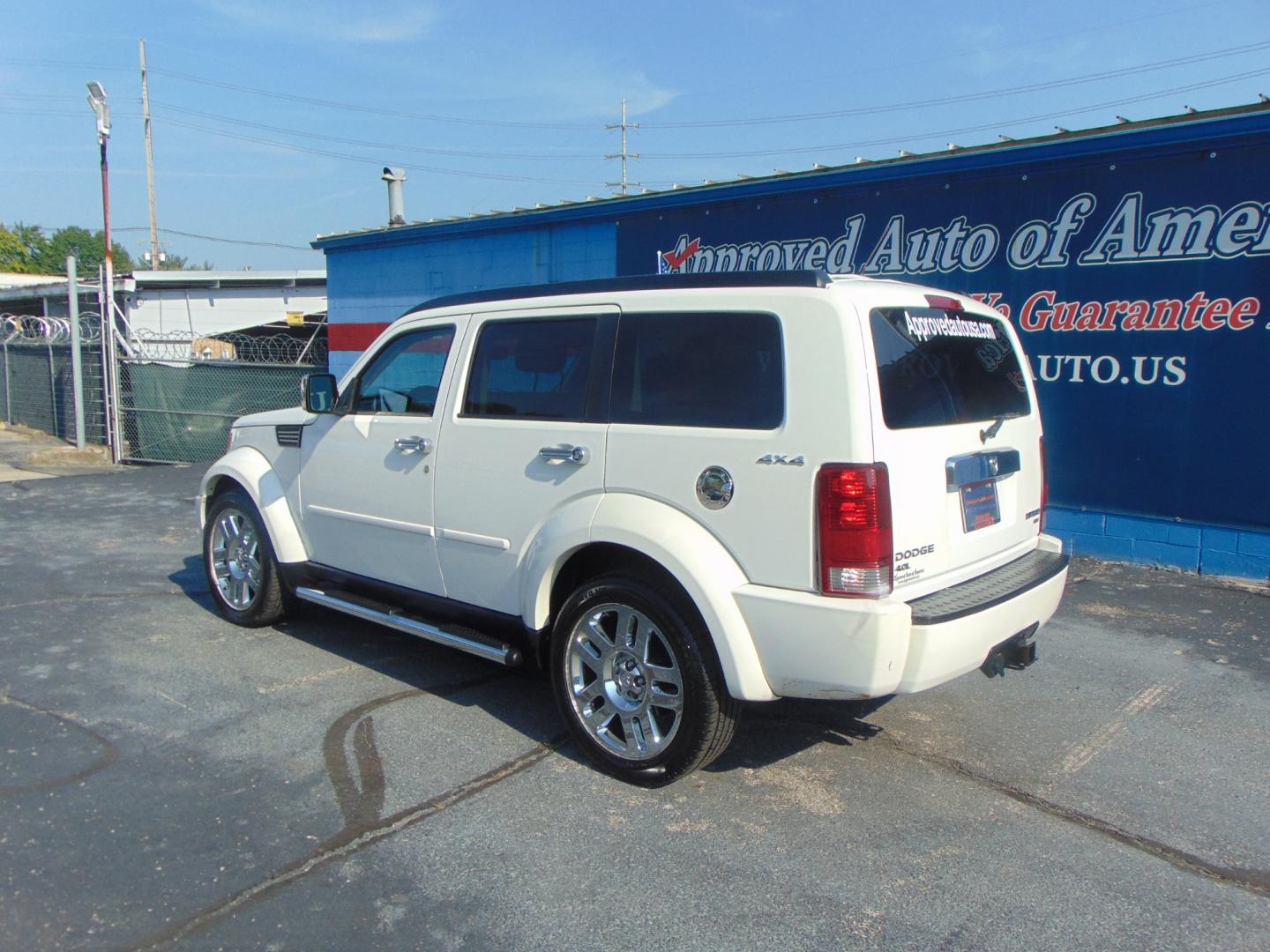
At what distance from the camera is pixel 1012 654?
4.00 metres

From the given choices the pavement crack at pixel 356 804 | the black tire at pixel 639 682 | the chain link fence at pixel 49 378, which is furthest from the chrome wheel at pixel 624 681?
the chain link fence at pixel 49 378

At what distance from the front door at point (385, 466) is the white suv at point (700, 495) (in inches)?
0.7

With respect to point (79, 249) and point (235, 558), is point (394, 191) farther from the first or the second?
point (79, 249)

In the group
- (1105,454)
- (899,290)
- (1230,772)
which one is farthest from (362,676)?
(1105,454)

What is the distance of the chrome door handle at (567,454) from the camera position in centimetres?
401

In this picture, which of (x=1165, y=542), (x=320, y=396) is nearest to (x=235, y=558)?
(x=320, y=396)

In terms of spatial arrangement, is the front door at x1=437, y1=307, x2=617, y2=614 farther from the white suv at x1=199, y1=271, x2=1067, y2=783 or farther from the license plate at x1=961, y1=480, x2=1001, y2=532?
the license plate at x1=961, y1=480, x2=1001, y2=532

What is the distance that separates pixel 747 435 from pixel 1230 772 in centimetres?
258

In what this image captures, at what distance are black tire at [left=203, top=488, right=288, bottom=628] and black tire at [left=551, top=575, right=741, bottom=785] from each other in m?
2.37

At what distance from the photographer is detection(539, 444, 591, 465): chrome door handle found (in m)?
4.01

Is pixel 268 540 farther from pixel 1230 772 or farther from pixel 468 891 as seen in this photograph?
pixel 1230 772

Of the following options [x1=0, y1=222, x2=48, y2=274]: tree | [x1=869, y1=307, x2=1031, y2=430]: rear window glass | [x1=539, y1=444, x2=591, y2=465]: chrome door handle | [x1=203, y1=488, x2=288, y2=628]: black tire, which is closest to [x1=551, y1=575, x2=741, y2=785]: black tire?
[x1=539, y1=444, x2=591, y2=465]: chrome door handle

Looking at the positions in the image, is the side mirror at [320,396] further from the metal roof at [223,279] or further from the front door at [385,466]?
the metal roof at [223,279]

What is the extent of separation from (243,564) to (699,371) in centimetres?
356
